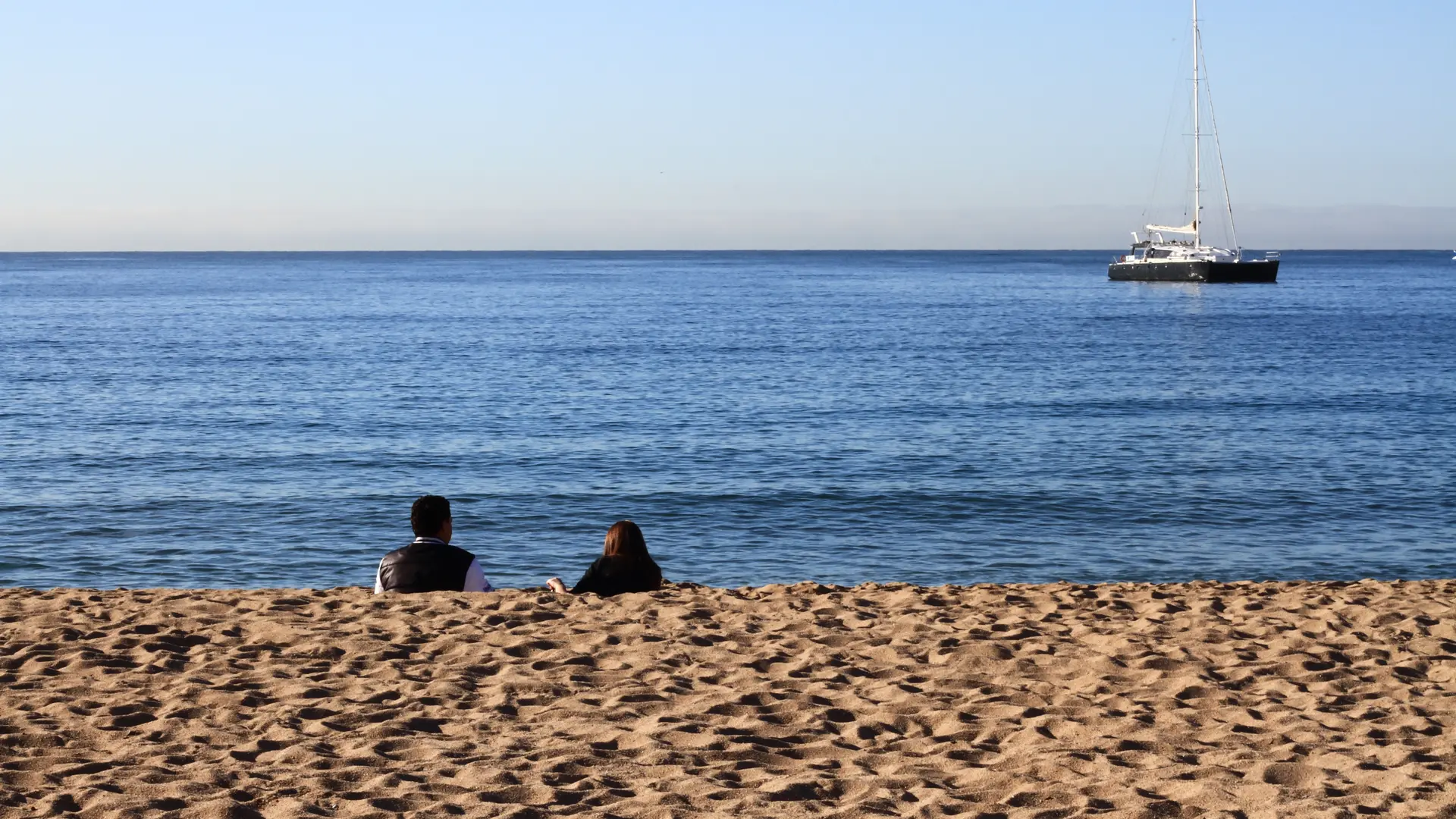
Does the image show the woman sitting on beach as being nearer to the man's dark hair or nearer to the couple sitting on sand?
the couple sitting on sand

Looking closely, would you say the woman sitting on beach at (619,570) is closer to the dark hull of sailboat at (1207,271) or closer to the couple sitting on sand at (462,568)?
the couple sitting on sand at (462,568)

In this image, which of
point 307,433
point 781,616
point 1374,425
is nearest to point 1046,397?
point 1374,425

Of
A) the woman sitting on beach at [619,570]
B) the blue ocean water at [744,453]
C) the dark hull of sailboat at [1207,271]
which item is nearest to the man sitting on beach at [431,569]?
the woman sitting on beach at [619,570]

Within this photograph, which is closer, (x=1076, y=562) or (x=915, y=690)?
(x=915, y=690)

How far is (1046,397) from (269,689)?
27.7 metres

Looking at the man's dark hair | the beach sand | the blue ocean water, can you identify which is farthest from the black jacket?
the blue ocean water

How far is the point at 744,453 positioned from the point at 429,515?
14.7 meters

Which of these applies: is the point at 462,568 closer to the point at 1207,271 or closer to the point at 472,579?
the point at 472,579

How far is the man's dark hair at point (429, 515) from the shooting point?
9.05m

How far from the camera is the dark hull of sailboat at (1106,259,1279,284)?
99.7 m

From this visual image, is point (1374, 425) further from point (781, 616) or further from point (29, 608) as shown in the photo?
point (29, 608)

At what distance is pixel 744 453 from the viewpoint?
2372 cm

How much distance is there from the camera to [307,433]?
86.6 feet

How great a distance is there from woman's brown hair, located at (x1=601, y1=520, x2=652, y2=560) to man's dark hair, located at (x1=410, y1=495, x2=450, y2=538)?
3.97 ft
